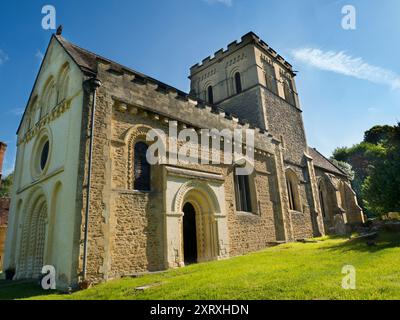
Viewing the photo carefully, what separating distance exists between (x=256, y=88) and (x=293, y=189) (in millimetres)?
7946

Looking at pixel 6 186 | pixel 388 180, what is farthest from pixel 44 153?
pixel 6 186

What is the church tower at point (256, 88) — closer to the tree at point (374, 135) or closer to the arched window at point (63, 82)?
the arched window at point (63, 82)

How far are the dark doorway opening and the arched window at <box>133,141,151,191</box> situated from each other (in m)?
2.65

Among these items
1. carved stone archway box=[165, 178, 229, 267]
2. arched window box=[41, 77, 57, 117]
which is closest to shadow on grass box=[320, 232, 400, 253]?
carved stone archway box=[165, 178, 229, 267]

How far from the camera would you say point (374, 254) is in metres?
8.34

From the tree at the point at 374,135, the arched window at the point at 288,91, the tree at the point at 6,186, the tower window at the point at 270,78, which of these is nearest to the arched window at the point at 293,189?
the tower window at the point at 270,78

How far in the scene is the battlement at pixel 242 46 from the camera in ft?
71.9

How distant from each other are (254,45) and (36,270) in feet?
67.8

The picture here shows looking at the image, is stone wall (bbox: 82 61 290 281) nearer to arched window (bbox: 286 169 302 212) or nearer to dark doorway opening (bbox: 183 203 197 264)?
dark doorway opening (bbox: 183 203 197 264)

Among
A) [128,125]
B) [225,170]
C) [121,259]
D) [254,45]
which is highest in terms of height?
[254,45]
